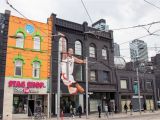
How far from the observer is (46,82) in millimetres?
33719

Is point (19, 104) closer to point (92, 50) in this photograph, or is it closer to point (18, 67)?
point (18, 67)

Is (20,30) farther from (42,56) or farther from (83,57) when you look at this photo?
(83,57)

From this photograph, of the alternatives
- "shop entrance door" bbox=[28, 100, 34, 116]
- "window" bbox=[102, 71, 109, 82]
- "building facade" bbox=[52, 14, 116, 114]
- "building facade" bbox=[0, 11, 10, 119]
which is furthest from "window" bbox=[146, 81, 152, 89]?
"building facade" bbox=[0, 11, 10, 119]

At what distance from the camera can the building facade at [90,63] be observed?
36.0 meters

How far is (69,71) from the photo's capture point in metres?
36.4

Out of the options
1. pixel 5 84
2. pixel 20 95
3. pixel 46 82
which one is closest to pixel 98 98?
→ pixel 46 82

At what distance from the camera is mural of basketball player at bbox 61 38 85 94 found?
35.6 m

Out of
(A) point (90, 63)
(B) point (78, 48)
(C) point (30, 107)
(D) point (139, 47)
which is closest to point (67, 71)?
(B) point (78, 48)

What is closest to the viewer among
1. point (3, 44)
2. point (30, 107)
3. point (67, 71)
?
point (3, 44)

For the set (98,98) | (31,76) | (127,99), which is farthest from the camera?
(127,99)

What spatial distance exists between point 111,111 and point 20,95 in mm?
15318

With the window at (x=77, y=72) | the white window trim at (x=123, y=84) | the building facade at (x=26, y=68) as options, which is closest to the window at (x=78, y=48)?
the window at (x=77, y=72)

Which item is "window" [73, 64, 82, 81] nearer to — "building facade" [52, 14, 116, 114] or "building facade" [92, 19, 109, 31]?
"building facade" [52, 14, 116, 114]

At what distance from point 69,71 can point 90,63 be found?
14.2 ft
